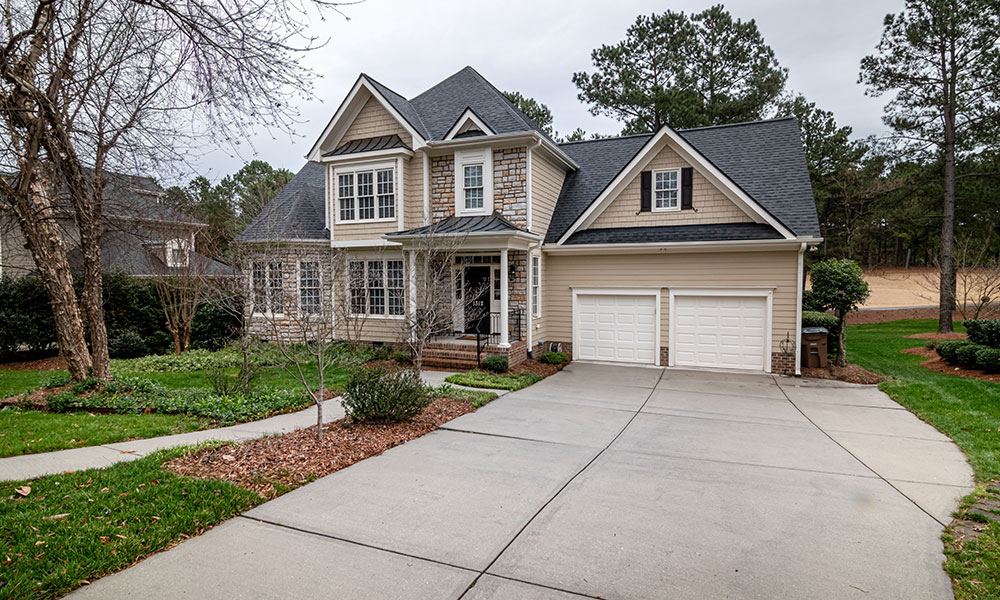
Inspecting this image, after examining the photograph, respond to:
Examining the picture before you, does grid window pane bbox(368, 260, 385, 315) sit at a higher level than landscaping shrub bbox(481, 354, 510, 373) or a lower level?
higher

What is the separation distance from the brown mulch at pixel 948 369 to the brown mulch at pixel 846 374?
172 cm

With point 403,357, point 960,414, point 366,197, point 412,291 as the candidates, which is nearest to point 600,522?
point 960,414

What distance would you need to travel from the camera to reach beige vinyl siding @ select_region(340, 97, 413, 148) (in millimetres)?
14664

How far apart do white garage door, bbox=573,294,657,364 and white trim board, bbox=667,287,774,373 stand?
45cm

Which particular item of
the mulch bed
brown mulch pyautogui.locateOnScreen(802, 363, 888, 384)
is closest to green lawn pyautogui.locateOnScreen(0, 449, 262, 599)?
brown mulch pyautogui.locateOnScreen(802, 363, 888, 384)

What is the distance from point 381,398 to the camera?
7223mm

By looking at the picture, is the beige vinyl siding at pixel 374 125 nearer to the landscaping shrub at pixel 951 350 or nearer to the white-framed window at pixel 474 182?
the white-framed window at pixel 474 182

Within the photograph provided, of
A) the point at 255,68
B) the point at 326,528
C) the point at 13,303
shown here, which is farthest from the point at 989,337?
the point at 13,303

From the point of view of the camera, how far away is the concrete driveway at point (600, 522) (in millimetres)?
3453

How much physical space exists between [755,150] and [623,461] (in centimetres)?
1226

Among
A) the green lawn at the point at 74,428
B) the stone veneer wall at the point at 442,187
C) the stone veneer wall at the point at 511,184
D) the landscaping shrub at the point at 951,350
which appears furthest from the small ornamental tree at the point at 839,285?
the green lawn at the point at 74,428

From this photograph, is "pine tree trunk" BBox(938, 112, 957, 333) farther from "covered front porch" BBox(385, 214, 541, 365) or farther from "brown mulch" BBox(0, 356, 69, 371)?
"brown mulch" BBox(0, 356, 69, 371)

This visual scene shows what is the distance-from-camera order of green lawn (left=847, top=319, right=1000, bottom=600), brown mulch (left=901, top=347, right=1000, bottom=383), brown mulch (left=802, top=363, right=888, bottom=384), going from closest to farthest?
green lawn (left=847, top=319, right=1000, bottom=600)
brown mulch (left=901, top=347, right=1000, bottom=383)
brown mulch (left=802, top=363, right=888, bottom=384)

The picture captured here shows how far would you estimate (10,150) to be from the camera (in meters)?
6.48
